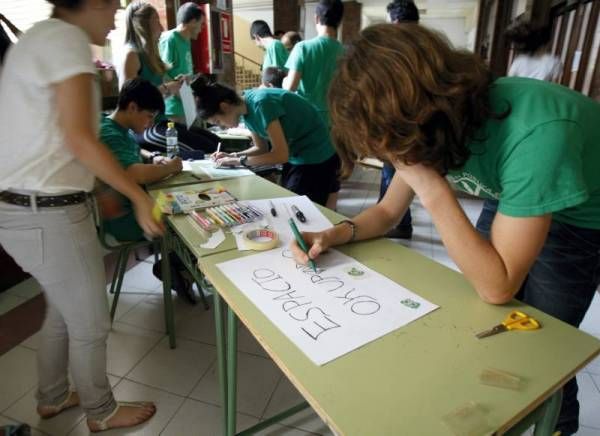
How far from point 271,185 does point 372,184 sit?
272 cm

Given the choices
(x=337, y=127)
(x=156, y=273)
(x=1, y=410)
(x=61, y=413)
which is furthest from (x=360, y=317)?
(x=156, y=273)

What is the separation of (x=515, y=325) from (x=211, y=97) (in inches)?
61.8

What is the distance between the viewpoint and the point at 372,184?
4.20m

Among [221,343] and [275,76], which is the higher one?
[275,76]

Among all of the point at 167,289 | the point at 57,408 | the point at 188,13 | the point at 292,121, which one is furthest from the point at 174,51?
the point at 57,408

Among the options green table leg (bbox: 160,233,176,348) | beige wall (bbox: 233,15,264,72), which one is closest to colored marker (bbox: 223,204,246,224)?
green table leg (bbox: 160,233,176,348)

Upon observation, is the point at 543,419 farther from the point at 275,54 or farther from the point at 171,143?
the point at 275,54

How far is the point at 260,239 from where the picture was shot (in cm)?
106

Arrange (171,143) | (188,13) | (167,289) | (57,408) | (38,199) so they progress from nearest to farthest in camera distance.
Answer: (38,199) < (57,408) < (167,289) < (171,143) < (188,13)

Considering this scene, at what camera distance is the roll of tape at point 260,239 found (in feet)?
3.38

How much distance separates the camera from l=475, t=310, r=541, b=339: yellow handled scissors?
0.71 m

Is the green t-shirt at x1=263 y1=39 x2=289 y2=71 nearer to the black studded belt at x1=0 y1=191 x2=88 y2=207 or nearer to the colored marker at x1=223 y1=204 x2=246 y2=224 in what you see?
the colored marker at x1=223 y1=204 x2=246 y2=224

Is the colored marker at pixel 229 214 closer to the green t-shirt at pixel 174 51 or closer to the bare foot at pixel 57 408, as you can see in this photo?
the bare foot at pixel 57 408

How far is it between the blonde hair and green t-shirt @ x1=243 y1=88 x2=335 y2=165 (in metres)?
0.83
